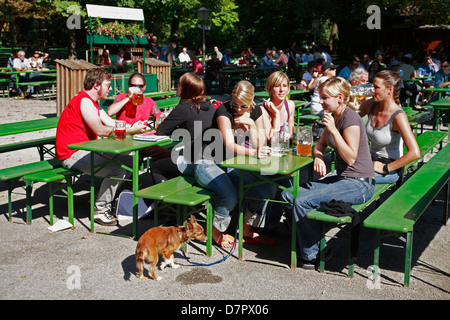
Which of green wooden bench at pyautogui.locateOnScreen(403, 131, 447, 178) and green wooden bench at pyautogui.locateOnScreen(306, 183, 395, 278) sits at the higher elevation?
green wooden bench at pyautogui.locateOnScreen(403, 131, 447, 178)

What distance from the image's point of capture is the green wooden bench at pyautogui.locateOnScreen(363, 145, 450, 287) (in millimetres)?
4121

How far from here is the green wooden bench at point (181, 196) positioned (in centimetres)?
481

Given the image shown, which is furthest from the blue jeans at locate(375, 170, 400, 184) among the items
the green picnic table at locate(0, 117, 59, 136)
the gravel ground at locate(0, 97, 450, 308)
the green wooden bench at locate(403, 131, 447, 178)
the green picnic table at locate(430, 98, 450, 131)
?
the green picnic table at locate(430, 98, 450, 131)

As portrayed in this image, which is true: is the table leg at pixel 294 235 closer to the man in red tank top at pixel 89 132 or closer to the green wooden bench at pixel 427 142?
the man in red tank top at pixel 89 132

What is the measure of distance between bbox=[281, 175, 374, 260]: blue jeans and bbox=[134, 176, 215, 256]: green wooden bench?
0.76m

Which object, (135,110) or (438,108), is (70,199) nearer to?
(135,110)

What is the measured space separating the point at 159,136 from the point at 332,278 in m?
2.23

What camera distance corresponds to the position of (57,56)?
32.6 m

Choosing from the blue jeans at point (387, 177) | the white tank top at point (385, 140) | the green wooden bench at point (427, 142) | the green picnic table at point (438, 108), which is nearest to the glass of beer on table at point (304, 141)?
the blue jeans at point (387, 177)

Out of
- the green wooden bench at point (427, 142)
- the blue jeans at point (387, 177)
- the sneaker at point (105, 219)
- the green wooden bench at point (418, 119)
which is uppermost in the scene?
the green wooden bench at point (418, 119)

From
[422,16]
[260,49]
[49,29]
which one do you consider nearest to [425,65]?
[422,16]

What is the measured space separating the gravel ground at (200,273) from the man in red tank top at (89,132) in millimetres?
300

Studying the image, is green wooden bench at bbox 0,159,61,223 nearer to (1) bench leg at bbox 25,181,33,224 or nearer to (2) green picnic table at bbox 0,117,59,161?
(1) bench leg at bbox 25,181,33,224

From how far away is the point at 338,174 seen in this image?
16.3 feet
